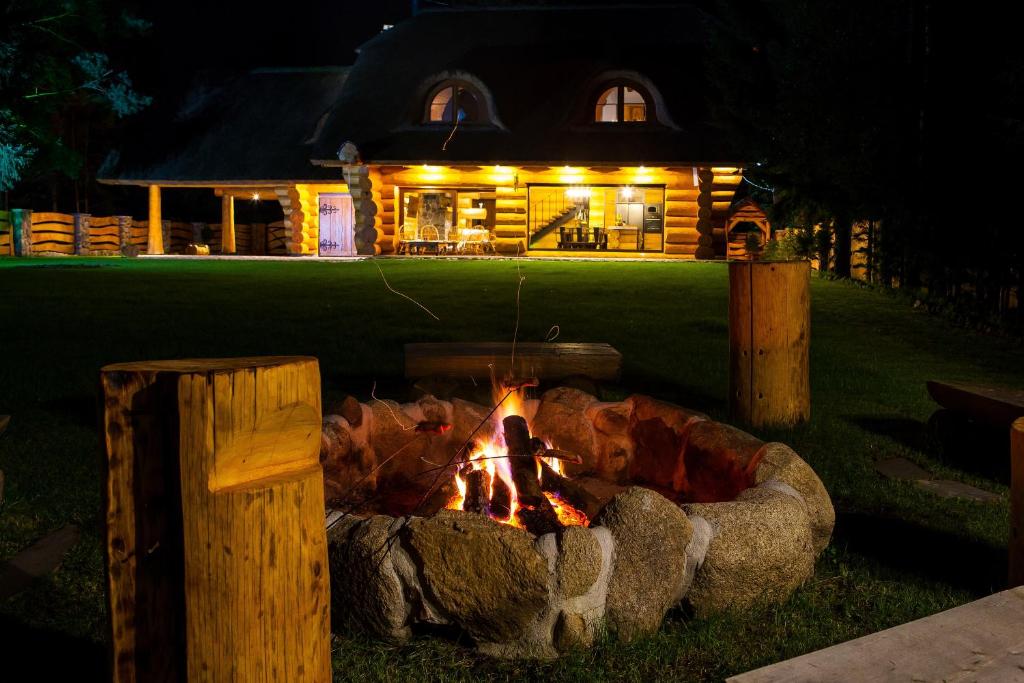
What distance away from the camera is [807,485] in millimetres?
3389

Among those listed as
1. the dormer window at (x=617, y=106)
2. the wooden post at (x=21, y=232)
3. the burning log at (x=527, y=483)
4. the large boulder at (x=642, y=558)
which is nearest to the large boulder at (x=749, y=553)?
the large boulder at (x=642, y=558)

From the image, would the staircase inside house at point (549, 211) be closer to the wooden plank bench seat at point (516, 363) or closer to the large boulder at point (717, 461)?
the wooden plank bench seat at point (516, 363)

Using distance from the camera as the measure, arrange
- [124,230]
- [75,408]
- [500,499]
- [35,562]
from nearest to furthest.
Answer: [35,562] → [500,499] → [75,408] → [124,230]

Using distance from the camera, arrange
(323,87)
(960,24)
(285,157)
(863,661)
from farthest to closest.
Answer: (323,87), (285,157), (960,24), (863,661)

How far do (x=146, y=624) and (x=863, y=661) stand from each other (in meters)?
1.51

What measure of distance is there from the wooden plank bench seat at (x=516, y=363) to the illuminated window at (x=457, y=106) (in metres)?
20.7

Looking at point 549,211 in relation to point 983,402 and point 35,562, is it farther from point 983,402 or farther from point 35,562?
point 35,562

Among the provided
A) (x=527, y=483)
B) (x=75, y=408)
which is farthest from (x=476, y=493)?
(x=75, y=408)

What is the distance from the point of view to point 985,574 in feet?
11.6

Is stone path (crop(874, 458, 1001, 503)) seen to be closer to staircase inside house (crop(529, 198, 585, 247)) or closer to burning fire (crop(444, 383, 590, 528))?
burning fire (crop(444, 383, 590, 528))

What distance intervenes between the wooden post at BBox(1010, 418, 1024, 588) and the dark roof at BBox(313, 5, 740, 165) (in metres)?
21.7

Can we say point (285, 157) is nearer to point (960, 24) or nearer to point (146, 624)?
point (960, 24)

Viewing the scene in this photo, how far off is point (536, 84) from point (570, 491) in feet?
78.6

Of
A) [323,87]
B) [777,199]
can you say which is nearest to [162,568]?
[777,199]
